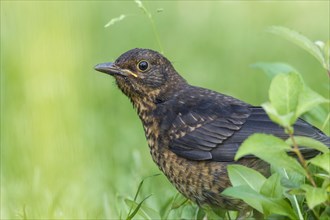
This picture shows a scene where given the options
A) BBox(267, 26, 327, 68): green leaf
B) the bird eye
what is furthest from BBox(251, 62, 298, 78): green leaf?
BBox(267, 26, 327, 68): green leaf

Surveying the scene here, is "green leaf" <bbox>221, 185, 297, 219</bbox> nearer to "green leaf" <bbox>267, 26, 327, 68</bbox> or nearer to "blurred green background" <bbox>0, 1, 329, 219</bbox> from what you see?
"green leaf" <bbox>267, 26, 327, 68</bbox>

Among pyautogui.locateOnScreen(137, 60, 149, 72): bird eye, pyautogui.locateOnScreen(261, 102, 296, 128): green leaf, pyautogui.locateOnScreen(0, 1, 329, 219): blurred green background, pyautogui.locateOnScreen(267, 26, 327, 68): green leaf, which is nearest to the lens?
pyautogui.locateOnScreen(261, 102, 296, 128): green leaf

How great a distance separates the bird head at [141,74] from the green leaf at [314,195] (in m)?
2.09

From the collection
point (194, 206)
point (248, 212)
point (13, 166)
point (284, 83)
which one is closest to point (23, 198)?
point (13, 166)

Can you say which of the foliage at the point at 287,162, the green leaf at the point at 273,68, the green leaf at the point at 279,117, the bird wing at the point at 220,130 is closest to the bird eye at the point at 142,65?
the bird wing at the point at 220,130

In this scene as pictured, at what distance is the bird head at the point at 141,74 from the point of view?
20.2 feet

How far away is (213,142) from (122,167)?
1.47 meters

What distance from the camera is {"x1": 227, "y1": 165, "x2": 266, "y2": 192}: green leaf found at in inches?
187

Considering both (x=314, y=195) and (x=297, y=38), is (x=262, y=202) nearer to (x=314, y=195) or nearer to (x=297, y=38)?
(x=314, y=195)

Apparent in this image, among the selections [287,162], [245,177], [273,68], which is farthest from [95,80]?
[287,162]

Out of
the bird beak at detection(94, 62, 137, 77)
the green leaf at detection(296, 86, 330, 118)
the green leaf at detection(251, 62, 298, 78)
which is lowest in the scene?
the green leaf at detection(296, 86, 330, 118)

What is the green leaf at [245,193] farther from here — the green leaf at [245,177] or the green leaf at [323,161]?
the green leaf at [323,161]

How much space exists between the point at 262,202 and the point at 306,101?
2.34 feet

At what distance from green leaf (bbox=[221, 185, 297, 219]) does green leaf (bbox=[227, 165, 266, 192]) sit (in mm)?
137
